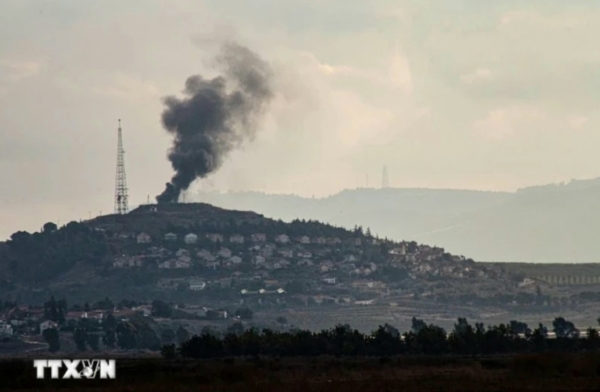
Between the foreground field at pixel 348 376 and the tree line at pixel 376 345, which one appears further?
the tree line at pixel 376 345

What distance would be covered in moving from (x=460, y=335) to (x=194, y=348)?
28.9m

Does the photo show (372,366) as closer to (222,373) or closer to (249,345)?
(222,373)

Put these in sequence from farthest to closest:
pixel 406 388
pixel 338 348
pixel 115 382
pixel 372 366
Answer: pixel 338 348 < pixel 372 366 < pixel 115 382 < pixel 406 388

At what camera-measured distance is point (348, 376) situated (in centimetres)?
11575

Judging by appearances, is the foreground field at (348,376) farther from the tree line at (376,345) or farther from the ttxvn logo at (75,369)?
the tree line at (376,345)

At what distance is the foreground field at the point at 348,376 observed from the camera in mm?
102000

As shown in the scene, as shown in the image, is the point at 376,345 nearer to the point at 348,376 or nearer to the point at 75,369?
the point at 348,376

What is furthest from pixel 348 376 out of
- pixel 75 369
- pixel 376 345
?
pixel 376 345

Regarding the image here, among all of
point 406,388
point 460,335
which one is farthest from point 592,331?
point 406,388

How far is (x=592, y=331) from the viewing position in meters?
168

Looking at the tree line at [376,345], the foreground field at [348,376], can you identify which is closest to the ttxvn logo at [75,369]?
the foreground field at [348,376]

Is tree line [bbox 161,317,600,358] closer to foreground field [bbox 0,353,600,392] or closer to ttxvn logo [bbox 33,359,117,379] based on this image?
foreground field [bbox 0,353,600,392]

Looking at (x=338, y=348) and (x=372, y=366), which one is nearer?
(x=372, y=366)

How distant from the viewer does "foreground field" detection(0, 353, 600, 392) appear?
102m
